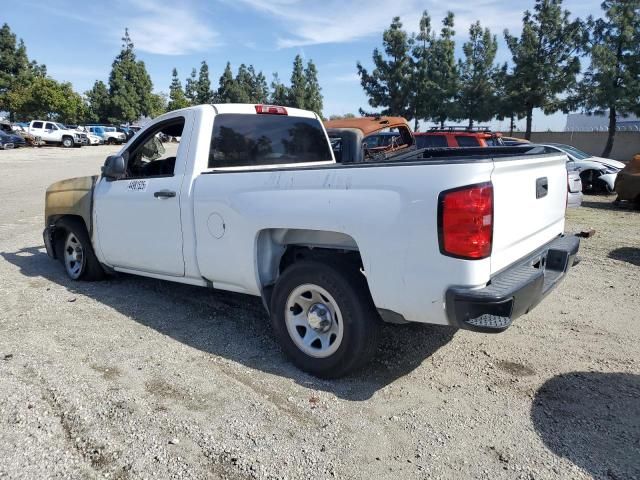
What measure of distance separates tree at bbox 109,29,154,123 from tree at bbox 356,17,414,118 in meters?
36.6

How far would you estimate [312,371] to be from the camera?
3650 millimetres

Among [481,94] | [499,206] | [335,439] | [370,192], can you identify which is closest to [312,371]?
[335,439]

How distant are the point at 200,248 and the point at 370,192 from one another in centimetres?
175

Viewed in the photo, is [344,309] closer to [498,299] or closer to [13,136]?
[498,299]

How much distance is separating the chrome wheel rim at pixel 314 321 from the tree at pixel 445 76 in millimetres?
34334

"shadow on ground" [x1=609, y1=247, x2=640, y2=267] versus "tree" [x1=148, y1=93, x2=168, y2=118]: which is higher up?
"tree" [x1=148, y1=93, x2=168, y2=118]

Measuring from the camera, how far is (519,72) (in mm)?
29844

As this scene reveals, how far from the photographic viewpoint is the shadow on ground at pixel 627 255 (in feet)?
22.7

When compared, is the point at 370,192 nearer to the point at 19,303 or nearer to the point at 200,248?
the point at 200,248

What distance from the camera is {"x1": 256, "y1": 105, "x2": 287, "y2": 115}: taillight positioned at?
473 centimetres

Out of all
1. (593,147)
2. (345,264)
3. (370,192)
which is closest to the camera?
(370,192)

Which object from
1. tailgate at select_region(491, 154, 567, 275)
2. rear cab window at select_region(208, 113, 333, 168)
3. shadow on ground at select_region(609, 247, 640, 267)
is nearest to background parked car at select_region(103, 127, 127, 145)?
rear cab window at select_region(208, 113, 333, 168)

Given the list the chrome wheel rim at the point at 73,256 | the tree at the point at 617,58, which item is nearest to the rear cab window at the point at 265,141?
the chrome wheel rim at the point at 73,256

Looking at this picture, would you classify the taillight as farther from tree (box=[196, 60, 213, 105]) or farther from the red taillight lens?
tree (box=[196, 60, 213, 105])
